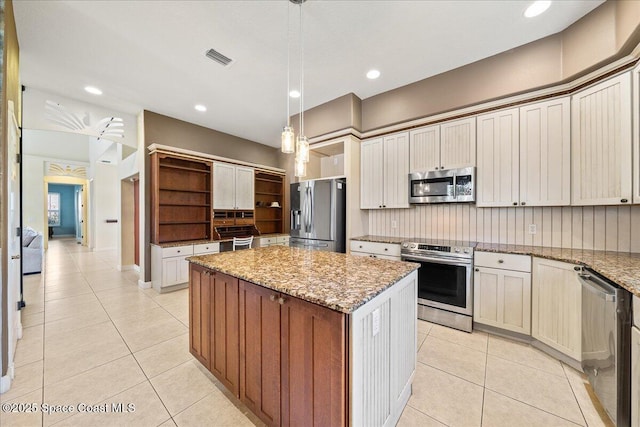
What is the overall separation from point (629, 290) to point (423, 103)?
2.71 meters


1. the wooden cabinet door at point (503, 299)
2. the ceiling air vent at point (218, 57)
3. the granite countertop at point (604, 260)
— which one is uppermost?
the ceiling air vent at point (218, 57)

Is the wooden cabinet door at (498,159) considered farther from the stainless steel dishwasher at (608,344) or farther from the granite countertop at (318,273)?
the granite countertop at (318,273)

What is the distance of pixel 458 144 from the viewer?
2.99 metres

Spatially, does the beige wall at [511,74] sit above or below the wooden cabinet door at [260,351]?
above

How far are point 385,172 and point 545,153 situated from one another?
176 cm

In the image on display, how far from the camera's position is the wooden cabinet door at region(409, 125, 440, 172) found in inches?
124

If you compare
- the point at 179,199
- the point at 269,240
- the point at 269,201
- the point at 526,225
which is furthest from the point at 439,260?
the point at 179,199

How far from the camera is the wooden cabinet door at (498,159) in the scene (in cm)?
265

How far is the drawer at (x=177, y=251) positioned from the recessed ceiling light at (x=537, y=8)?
202 inches

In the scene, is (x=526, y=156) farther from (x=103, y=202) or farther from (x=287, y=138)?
(x=103, y=202)

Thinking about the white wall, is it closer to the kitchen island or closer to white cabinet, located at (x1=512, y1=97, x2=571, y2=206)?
the kitchen island

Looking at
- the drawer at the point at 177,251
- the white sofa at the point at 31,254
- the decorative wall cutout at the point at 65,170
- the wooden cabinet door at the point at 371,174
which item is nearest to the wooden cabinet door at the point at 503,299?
the wooden cabinet door at the point at 371,174

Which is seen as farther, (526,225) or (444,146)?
(444,146)

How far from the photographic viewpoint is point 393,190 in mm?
3496
